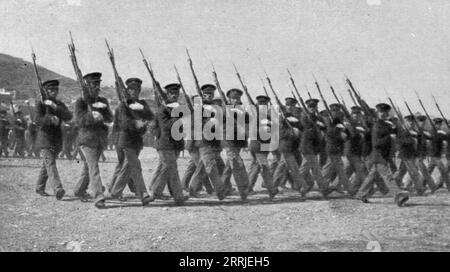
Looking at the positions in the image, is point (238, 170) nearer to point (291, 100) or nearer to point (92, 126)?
point (92, 126)

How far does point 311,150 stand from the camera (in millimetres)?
10844

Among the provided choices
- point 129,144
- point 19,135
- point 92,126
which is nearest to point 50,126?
point 92,126

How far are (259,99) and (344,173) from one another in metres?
2.40

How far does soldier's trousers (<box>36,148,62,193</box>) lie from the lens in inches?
371

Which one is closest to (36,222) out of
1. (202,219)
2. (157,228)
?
(157,228)

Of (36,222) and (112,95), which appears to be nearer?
(36,222)

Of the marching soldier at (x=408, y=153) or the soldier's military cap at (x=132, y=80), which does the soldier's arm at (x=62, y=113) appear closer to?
the soldier's military cap at (x=132, y=80)

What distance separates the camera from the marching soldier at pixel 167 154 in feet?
29.6

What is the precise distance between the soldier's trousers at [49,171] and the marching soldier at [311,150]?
4.73m

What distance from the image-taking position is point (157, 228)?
701 centimetres

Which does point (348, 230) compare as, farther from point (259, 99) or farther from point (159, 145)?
point (259, 99)

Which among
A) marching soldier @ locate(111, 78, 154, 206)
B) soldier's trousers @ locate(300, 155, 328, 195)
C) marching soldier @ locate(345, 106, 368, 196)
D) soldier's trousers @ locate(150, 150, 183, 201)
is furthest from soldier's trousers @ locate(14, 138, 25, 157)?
marching soldier @ locate(345, 106, 368, 196)

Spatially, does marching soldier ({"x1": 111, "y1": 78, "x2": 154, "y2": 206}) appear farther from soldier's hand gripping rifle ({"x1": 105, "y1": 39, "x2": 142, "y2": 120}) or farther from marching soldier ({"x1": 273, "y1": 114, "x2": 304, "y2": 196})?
marching soldier ({"x1": 273, "y1": 114, "x2": 304, "y2": 196})

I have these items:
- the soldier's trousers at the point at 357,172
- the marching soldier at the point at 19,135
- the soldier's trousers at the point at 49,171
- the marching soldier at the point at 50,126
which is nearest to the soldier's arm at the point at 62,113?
the marching soldier at the point at 50,126
